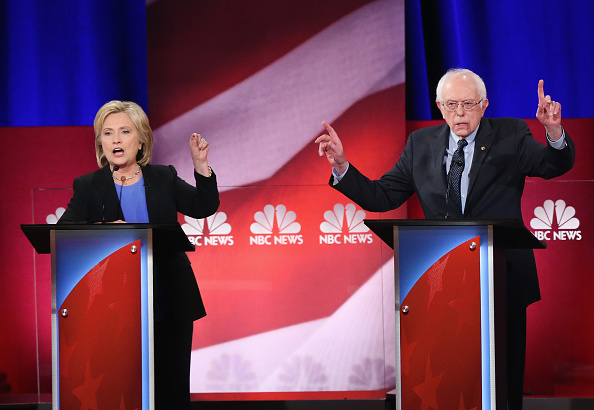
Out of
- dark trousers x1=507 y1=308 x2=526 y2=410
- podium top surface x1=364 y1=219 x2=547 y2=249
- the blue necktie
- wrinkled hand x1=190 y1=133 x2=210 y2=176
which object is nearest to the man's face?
the blue necktie

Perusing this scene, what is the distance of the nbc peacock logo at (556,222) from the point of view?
13.4 feet

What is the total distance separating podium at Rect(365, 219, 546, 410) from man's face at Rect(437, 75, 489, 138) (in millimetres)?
733

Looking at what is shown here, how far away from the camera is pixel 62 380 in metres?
2.37

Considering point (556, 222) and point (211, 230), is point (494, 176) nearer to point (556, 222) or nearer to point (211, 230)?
point (556, 222)

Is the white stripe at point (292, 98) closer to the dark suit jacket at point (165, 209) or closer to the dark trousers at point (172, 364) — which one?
the dark suit jacket at point (165, 209)

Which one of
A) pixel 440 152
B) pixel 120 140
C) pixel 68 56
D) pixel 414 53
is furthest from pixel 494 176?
pixel 68 56

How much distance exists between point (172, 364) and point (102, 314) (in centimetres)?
55

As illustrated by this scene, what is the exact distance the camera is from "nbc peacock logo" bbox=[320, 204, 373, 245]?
13.5 feet

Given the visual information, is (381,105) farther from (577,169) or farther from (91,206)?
(91,206)

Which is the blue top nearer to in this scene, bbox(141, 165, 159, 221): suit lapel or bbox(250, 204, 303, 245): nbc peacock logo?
bbox(141, 165, 159, 221): suit lapel

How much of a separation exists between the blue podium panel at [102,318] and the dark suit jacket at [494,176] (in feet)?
3.13

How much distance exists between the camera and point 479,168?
2.85m

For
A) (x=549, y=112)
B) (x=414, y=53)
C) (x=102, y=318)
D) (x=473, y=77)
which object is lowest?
(x=102, y=318)

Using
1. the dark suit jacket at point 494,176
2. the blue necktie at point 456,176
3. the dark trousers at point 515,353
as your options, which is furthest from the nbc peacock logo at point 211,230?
the dark trousers at point 515,353
